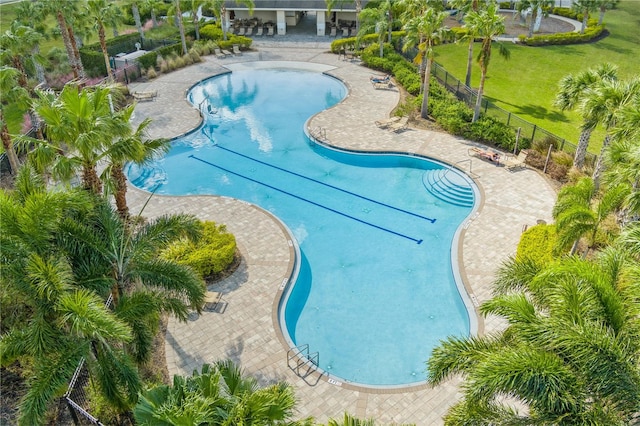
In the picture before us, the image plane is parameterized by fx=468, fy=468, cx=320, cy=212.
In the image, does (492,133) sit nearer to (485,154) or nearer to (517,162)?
(485,154)

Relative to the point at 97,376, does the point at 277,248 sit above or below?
below

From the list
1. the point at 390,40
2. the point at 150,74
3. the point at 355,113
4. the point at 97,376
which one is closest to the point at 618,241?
the point at 97,376

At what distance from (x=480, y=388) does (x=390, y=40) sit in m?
38.7

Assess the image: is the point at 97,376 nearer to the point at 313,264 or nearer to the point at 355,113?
the point at 313,264

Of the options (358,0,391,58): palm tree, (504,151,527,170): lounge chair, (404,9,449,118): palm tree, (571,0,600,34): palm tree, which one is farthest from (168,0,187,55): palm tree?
(571,0,600,34): palm tree

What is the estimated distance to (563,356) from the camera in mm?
8156

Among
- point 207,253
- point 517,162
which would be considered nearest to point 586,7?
point 517,162

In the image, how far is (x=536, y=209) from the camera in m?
21.9

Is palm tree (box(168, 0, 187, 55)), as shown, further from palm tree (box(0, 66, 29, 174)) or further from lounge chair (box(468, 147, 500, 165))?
lounge chair (box(468, 147, 500, 165))

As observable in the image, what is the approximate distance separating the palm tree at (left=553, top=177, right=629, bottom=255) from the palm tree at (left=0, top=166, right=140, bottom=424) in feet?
42.3

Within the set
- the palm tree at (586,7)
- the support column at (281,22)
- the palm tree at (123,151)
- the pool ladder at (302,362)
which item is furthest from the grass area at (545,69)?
the palm tree at (123,151)

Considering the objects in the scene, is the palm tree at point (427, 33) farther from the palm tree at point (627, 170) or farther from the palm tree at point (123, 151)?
the palm tree at point (123, 151)

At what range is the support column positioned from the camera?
53.1 meters

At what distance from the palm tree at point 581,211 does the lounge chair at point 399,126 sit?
609 inches
